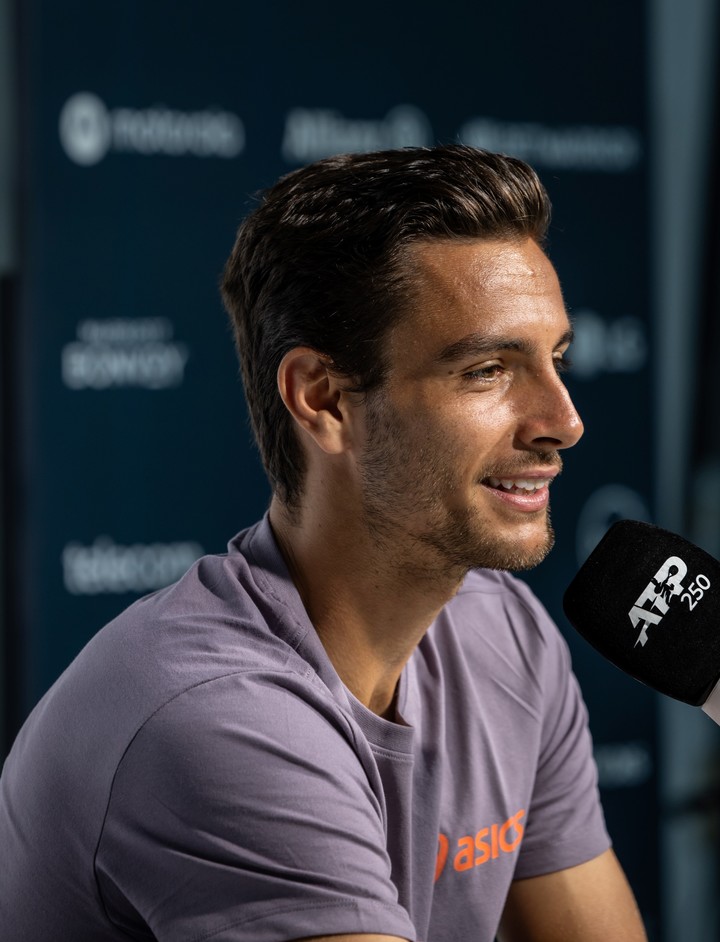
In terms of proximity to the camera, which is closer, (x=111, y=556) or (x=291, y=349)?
(x=291, y=349)

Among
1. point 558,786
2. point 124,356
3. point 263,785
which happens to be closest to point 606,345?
point 124,356

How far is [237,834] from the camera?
101cm

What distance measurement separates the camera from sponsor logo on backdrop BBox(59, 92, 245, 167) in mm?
2217

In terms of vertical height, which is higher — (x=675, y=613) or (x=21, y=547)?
Answer: (x=675, y=613)

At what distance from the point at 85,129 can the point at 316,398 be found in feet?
3.78

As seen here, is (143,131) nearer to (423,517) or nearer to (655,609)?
(423,517)

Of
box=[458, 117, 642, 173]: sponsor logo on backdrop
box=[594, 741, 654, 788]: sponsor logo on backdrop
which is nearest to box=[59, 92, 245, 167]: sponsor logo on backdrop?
box=[458, 117, 642, 173]: sponsor logo on backdrop

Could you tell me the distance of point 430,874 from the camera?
1.25 m

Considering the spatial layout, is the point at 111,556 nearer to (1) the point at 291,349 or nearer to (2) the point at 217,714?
(1) the point at 291,349

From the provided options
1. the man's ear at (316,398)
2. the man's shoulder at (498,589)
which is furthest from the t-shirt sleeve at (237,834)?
the man's shoulder at (498,589)

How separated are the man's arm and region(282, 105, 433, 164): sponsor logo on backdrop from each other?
140 centimetres

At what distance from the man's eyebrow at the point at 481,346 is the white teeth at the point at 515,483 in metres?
0.12

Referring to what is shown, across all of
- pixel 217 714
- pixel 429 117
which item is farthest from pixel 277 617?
pixel 429 117

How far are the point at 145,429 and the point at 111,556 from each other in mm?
230
